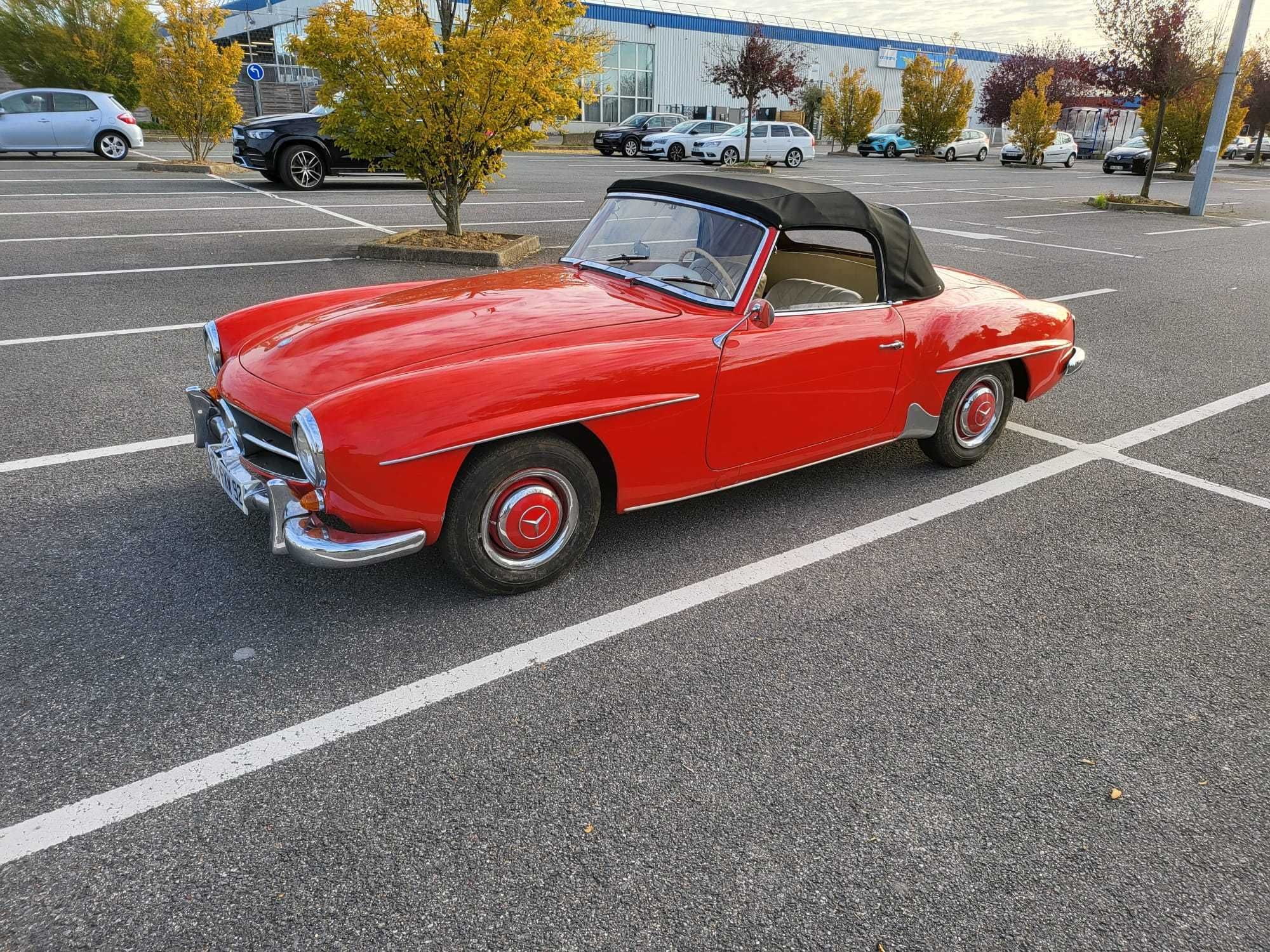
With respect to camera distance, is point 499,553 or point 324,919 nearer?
point 324,919

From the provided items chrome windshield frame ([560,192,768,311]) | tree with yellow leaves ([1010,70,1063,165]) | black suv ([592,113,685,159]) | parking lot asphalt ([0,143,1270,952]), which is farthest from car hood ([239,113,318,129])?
tree with yellow leaves ([1010,70,1063,165])

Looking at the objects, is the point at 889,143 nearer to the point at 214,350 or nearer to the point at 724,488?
the point at 724,488

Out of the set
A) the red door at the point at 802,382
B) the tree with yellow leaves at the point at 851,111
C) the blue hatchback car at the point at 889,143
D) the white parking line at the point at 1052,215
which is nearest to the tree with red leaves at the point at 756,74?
the blue hatchback car at the point at 889,143

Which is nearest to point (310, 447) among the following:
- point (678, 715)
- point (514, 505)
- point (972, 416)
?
point (514, 505)

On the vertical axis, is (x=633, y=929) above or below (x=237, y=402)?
below

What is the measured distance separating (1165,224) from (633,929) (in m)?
18.1

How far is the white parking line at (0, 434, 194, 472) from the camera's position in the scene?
4.25 m

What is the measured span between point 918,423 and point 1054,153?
1464 inches

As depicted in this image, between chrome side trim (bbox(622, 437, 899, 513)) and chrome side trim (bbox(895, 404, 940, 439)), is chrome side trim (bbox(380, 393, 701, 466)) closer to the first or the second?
chrome side trim (bbox(622, 437, 899, 513))

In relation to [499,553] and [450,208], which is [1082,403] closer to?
[499,553]

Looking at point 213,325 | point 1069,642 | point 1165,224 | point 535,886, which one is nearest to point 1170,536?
point 1069,642

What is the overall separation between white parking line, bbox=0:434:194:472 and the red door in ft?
9.65

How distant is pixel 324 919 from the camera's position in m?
2.00

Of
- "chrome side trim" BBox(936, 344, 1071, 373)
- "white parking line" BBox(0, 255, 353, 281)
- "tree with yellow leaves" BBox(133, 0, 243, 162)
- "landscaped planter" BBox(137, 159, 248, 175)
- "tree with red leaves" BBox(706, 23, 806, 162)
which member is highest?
"tree with red leaves" BBox(706, 23, 806, 162)
